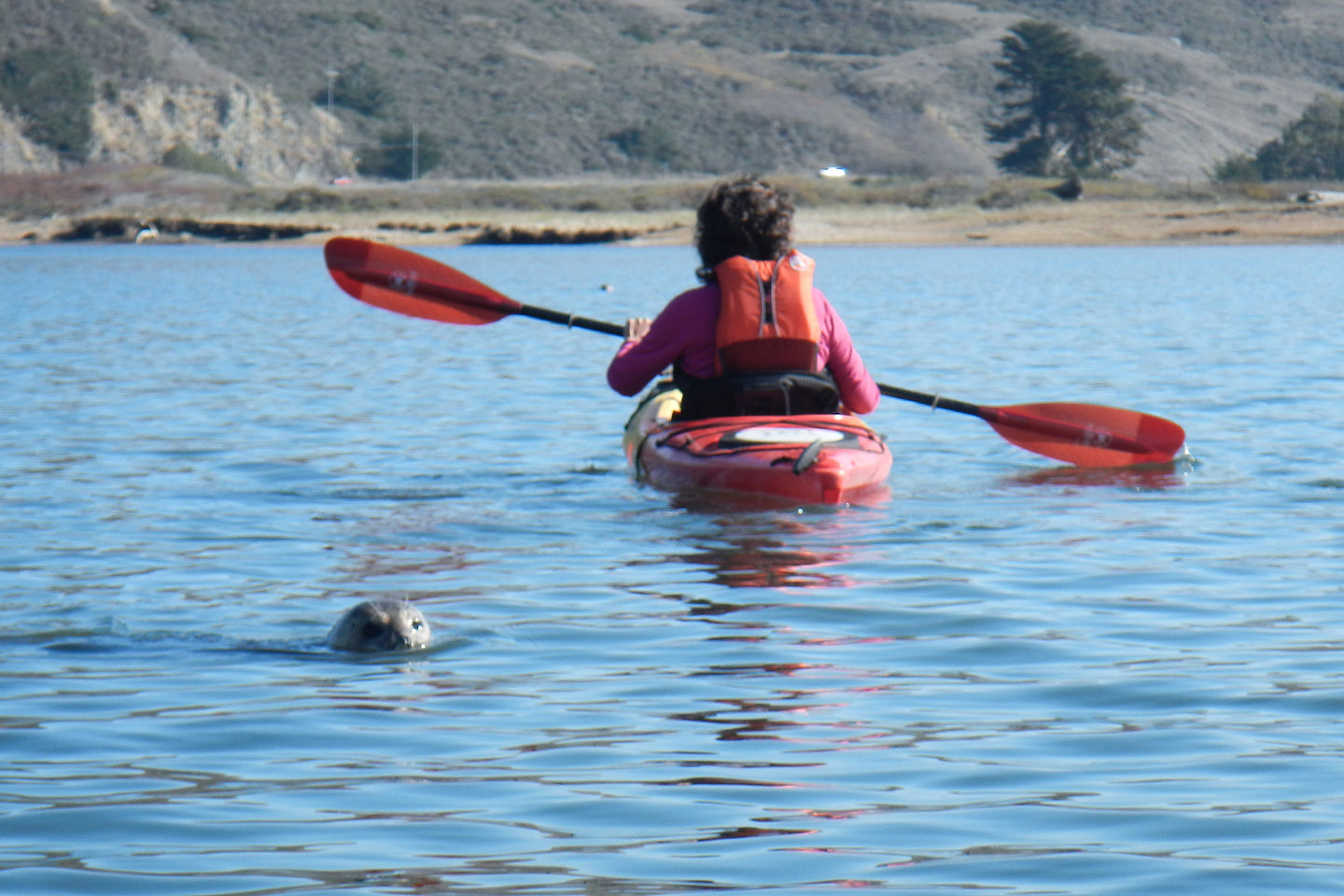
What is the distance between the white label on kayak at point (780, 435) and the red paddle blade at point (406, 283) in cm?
287

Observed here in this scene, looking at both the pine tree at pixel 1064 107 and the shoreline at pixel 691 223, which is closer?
the shoreline at pixel 691 223

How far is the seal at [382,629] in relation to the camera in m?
5.80

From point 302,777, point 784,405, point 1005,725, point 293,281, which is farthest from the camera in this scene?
point 293,281

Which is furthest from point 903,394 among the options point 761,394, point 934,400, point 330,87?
point 330,87

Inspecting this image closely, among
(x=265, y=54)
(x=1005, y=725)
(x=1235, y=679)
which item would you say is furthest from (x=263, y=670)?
(x=265, y=54)

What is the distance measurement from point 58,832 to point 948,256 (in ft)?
134

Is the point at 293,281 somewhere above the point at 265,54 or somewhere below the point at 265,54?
below

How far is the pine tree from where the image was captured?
226 ft

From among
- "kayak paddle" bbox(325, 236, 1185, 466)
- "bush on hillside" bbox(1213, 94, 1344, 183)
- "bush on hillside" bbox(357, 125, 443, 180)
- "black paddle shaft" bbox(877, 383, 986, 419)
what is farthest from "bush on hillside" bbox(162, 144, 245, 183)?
"black paddle shaft" bbox(877, 383, 986, 419)

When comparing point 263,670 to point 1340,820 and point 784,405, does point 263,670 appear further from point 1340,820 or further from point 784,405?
point 784,405

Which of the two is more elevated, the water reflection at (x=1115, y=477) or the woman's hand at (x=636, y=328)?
the woman's hand at (x=636, y=328)

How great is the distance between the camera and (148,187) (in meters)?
64.2

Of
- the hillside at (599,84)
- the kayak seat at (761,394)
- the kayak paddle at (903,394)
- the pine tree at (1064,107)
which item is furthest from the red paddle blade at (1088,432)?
the hillside at (599,84)

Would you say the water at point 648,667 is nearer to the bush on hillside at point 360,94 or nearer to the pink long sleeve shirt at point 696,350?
the pink long sleeve shirt at point 696,350
